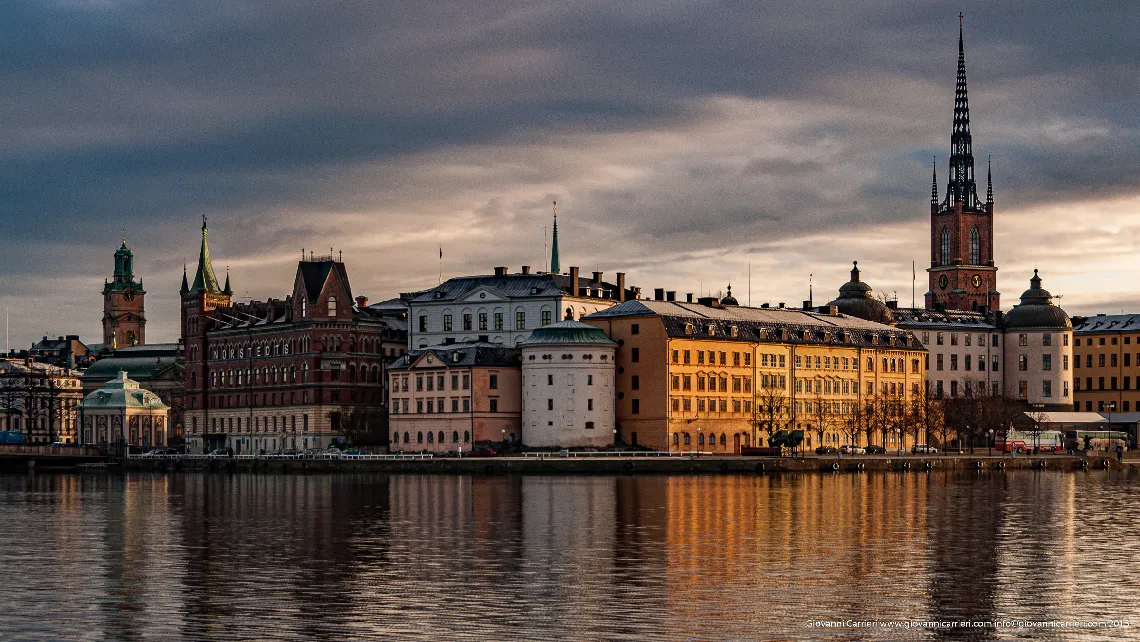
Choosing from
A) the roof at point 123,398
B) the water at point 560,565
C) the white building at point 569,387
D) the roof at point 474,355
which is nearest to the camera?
the water at point 560,565

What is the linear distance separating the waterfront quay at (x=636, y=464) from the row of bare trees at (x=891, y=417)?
50.2 ft

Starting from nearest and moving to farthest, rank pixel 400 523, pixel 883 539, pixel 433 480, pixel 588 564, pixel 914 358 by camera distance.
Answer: pixel 588 564
pixel 883 539
pixel 400 523
pixel 433 480
pixel 914 358

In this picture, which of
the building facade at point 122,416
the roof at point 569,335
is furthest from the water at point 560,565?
the building facade at point 122,416

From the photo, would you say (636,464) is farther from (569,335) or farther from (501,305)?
(501,305)

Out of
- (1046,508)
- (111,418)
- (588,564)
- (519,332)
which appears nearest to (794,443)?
(519,332)

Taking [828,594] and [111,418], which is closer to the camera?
[828,594]

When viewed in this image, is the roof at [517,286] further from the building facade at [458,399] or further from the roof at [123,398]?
the roof at [123,398]

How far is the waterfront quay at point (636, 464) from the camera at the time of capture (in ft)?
420

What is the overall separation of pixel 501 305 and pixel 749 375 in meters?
26.9

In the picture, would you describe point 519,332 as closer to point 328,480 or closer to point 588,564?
point 328,480

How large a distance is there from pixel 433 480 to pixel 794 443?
39.5m

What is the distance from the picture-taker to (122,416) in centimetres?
18438

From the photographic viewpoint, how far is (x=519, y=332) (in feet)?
554

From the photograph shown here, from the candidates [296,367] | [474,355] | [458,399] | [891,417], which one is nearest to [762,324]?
[891,417]
